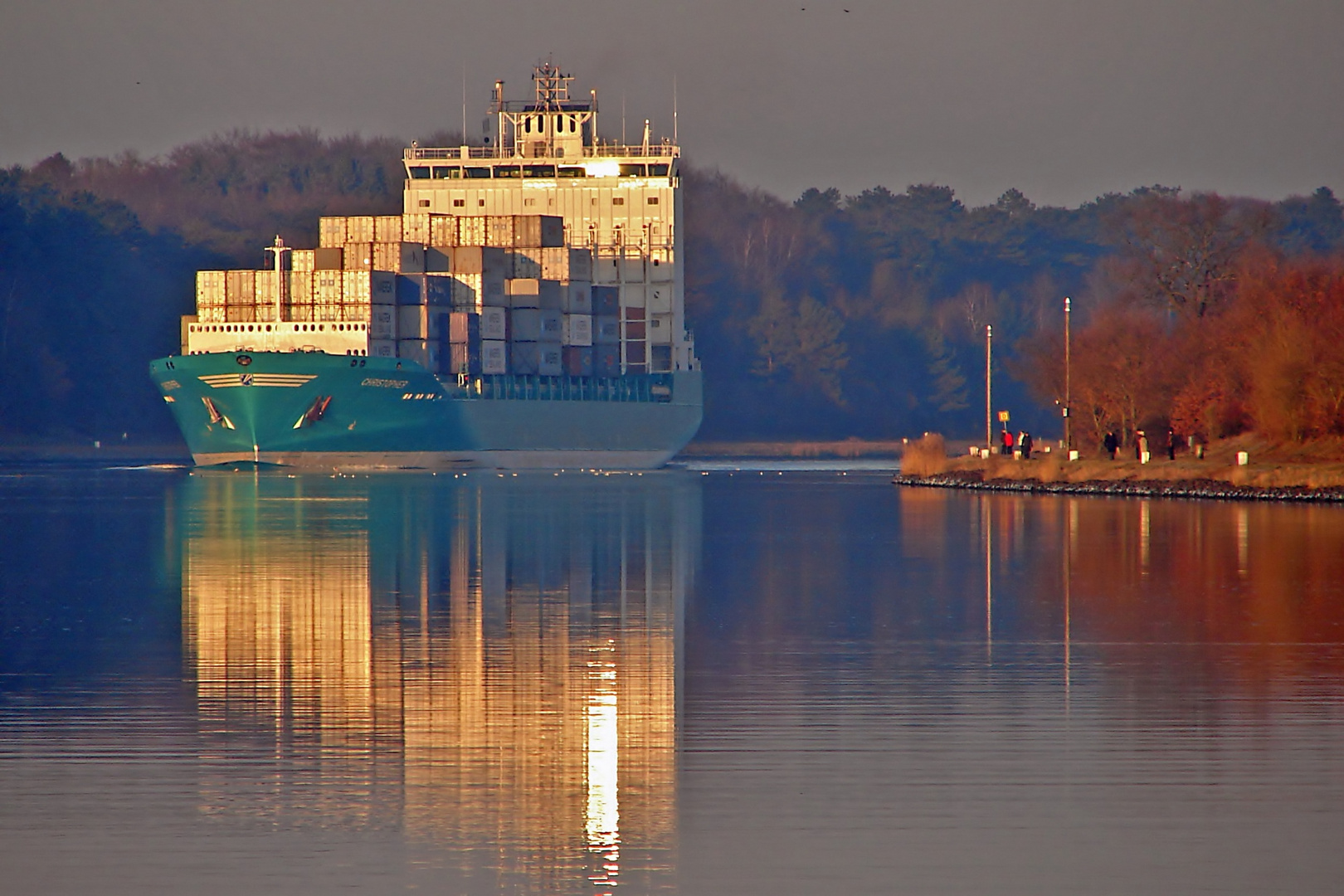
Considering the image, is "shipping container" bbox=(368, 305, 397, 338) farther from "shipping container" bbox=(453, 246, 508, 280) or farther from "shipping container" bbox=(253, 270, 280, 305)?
"shipping container" bbox=(453, 246, 508, 280)

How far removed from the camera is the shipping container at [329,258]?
64500 mm

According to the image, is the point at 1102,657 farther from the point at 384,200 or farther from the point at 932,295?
the point at 932,295

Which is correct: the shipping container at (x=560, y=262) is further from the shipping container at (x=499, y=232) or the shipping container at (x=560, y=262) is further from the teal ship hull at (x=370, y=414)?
the teal ship hull at (x=370, y=414)

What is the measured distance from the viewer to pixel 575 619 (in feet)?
48.6

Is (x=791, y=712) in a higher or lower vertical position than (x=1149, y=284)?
lower

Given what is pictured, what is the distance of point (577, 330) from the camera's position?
2783 inches

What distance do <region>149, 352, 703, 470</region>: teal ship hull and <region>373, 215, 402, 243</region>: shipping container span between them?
22.4ft

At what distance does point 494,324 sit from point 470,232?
4371 millimetres

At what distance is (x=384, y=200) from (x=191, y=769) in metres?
99.1

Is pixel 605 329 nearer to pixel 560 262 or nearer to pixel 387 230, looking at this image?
pixel 560 262

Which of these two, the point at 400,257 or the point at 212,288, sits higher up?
the point at 400,257

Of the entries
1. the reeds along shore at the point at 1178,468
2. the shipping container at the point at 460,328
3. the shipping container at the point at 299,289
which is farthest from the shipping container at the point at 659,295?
the reeds along shore at the point at 1178,468

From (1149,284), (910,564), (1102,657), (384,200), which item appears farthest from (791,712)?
(384,200)

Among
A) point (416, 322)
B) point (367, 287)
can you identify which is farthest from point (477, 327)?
point (367, 287)
